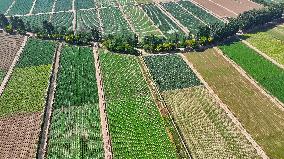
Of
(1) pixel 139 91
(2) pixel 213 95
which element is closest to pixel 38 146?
(1) pixel 139 91

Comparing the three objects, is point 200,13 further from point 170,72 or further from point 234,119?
point 234,119

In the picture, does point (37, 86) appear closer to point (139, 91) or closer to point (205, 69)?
point (139, 91)

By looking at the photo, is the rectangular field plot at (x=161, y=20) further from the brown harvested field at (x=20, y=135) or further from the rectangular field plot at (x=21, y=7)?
the brown harvested field at (x=20, y=135)

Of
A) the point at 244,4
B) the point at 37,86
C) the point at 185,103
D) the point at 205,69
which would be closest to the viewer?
the point at 185,103

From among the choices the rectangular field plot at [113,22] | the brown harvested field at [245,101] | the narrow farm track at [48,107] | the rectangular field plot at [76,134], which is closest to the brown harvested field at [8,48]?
the narrow farm track at [48,107]

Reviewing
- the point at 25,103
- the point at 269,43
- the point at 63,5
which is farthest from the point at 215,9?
the point at 25,103

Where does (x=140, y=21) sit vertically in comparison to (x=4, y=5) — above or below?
above

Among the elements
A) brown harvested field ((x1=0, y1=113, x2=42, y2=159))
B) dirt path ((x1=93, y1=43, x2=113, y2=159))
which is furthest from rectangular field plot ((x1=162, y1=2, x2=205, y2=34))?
brown harvested field ((x1=0, y1=113, x2=42, y2=159))

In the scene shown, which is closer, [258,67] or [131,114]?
[131,114]
